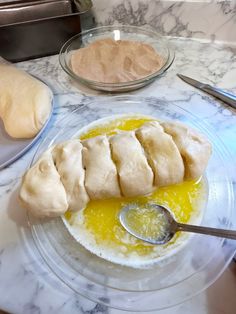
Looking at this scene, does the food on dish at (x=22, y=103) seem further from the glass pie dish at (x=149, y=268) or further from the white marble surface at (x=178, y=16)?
the white marble surface at (x=178, y=16)

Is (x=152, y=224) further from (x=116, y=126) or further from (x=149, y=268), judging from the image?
(x=116, y=126)

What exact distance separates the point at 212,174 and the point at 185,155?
90mm

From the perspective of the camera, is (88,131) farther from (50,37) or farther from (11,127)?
(50,37)

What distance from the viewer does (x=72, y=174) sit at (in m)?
0.49

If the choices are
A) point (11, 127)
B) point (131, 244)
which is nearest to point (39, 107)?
point (11, 127)

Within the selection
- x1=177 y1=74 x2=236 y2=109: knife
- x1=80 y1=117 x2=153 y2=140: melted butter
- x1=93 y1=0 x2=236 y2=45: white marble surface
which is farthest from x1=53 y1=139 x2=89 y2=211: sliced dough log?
x1=93 y1=0 x2=236 y2=45: white marble surface

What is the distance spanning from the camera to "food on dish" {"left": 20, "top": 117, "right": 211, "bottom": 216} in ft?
1.59

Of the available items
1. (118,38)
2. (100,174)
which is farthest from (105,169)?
(118,38)

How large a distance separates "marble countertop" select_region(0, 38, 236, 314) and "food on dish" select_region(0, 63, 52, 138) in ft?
0.13

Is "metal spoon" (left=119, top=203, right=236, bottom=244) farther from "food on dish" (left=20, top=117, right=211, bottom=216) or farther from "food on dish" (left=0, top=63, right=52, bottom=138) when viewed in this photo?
"food on dish" (left=0, top=63, right=52, bottom=138)

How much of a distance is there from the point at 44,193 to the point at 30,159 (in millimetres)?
161

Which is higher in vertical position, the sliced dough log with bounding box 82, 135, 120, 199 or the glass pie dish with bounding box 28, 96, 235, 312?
the sliced dough log with bounding box 82, 135, 120, 199

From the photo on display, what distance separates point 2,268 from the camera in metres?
0.48

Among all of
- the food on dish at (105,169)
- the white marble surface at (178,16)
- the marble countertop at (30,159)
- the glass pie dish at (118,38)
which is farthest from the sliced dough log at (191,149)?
the white marble surface at (178,16)
